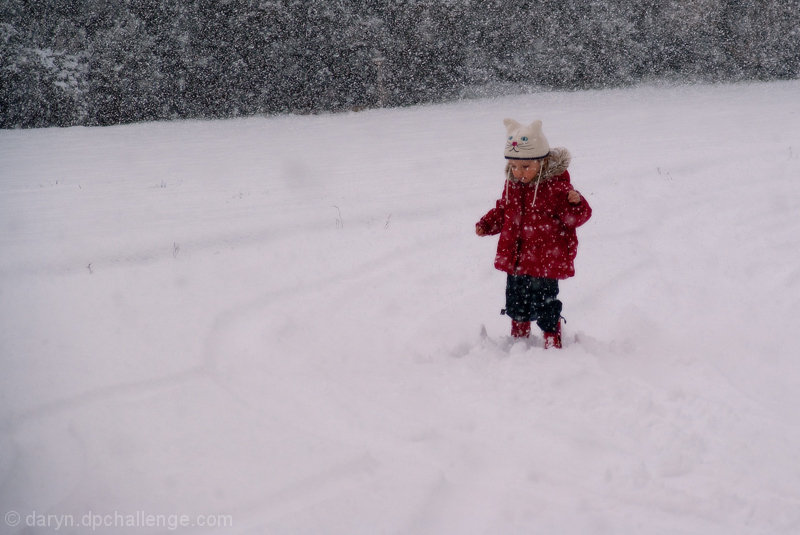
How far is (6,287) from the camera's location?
4.10 meters

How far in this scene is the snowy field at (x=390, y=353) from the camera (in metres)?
2.34

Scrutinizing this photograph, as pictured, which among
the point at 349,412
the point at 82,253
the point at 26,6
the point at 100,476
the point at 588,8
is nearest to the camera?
the point at 100,476

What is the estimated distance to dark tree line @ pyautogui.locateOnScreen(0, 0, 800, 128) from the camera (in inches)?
343

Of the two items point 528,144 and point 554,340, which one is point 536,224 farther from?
point 554,340

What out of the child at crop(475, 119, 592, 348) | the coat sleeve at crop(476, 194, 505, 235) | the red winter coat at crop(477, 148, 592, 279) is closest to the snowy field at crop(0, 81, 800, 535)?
the child at crop(475, 119, 592, 348)

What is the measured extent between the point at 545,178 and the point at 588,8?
7181 millimetres

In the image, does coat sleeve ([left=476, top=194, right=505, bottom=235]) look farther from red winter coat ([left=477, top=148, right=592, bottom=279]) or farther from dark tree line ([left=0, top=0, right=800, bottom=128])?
dark tree line ([left=0, top=0, right=800, bottom=128])

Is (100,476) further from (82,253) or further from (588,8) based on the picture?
(588,8)

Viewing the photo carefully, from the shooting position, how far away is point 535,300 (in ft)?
10.7

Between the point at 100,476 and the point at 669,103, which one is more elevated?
the point at 669,103

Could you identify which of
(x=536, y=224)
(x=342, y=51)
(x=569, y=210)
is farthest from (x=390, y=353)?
(x=342, y=51)

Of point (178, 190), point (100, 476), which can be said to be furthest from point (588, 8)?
point (100, 476)

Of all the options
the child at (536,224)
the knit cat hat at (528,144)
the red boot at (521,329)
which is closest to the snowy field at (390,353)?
the red boot at (521,329)

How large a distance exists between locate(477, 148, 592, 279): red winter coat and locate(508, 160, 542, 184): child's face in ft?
0.18
